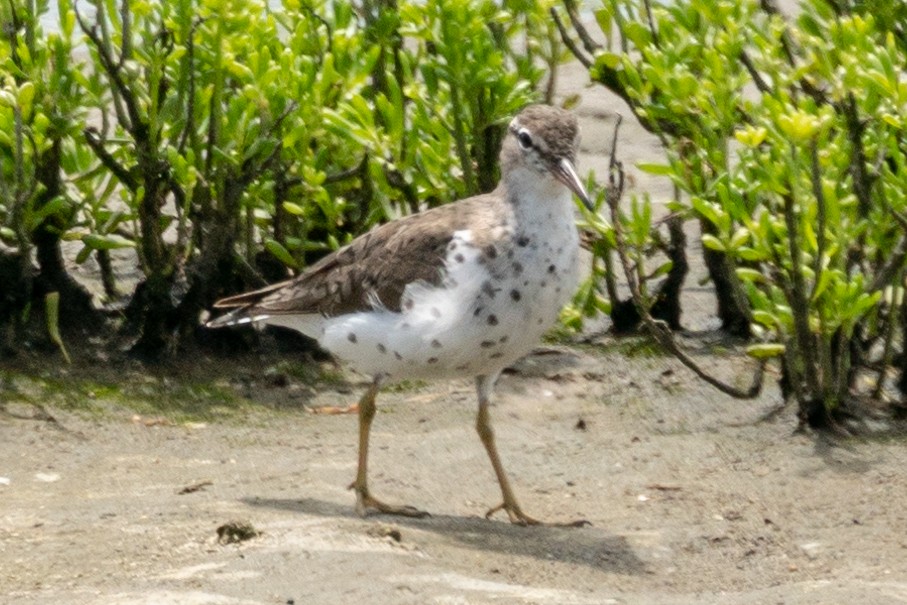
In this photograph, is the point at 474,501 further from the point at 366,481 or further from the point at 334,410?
the point at 334,410

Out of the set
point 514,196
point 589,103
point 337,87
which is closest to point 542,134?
point 514,196

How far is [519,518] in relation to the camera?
6.46 meters

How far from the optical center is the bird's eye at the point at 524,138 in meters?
6.45

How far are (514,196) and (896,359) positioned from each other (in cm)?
222

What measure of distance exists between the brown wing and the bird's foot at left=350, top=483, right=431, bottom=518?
0.72m

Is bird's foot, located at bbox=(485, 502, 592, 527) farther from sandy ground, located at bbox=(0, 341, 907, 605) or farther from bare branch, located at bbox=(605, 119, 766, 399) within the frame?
bare branch, located at bbox=(605, 119, 766, 399)

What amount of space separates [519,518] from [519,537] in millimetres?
276

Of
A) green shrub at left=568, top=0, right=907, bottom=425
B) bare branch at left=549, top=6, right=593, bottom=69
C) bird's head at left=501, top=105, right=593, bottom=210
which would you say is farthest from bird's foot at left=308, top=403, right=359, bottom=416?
bare branch at left=549, top=6, right=593, bottom=69

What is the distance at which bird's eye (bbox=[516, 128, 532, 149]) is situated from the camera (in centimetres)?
645

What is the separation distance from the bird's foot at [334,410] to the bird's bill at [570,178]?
180cm

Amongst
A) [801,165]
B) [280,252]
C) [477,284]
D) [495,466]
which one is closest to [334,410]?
[280,252]

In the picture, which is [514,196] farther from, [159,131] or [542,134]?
[159,131]

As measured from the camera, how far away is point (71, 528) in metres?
6.01

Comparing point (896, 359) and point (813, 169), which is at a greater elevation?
point (813, 169)
